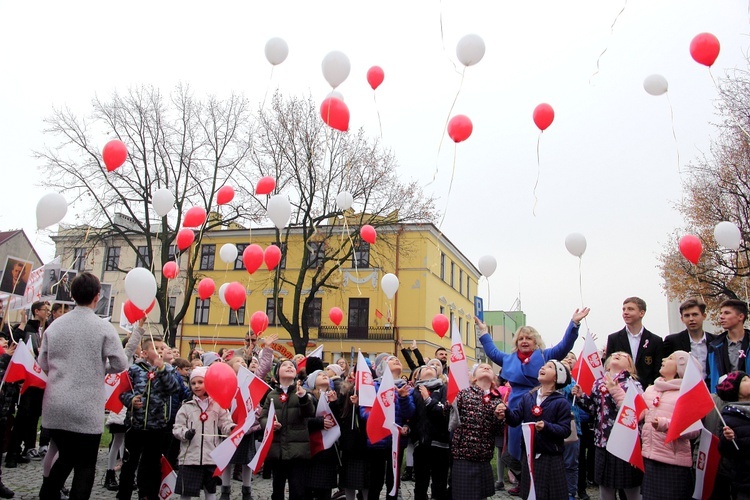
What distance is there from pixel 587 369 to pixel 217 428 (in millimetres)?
4324

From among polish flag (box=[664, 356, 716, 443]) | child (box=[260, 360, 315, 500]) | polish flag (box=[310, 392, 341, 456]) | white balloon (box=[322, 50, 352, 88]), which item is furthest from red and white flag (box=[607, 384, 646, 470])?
white balloon (box=[322, 50, 352, 88])

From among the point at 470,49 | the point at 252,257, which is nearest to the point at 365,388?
the point at 470,49

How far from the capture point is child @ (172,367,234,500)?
5.92 meters

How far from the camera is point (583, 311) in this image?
6.37m

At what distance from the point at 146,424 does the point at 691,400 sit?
199 inches

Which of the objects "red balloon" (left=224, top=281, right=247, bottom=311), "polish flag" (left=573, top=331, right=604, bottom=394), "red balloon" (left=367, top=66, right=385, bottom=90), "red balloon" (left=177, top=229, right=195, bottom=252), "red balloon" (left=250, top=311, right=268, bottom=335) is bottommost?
"polish flag" (left=573, top=331, right=604, bottom=394)

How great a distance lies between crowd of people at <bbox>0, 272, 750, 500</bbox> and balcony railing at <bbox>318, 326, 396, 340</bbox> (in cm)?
2943

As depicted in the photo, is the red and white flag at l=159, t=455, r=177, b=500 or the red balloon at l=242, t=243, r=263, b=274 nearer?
the red and white flag at l=159, t=455, r=177, b=500

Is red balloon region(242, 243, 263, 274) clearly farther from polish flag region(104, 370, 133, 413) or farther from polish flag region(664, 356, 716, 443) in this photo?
polish flag region(664, 356, 716, 443)

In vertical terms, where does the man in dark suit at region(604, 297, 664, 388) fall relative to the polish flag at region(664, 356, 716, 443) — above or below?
above

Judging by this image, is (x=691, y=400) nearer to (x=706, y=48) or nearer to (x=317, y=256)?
(x=706, y=48)

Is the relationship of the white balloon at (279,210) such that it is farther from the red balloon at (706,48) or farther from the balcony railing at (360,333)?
the balcony railing at (360,333)

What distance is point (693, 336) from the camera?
6.68 meters

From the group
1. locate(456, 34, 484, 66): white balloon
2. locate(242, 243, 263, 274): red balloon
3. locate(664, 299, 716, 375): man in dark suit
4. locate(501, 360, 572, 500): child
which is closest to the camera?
locate(501, 360, 572, 500): child
